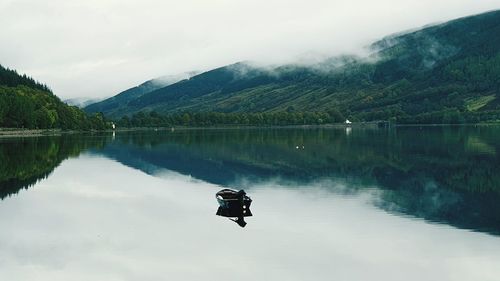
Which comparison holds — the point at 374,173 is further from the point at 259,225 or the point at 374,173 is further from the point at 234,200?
the point at 259,225

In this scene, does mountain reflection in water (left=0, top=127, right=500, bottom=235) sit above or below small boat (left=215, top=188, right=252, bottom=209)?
below

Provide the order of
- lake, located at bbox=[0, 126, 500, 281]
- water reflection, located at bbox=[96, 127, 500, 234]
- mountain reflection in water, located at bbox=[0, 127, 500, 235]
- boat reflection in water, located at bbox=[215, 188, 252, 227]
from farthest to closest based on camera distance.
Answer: mountain reflection in water, located at bbox=[0, 127, 500, 235] < water reflection, located at bbox=[96, 127, 500, 234] < boat reflection in water, located at bbox=[215, 188, 252, 227] < lake, located at bbox=[0, 126, 500, 281]

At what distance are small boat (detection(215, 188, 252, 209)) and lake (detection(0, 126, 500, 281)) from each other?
59.3 inches

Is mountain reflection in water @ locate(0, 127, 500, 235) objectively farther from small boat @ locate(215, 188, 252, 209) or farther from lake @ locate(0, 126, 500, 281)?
small boat @ locate(215, 188, 252, 209)

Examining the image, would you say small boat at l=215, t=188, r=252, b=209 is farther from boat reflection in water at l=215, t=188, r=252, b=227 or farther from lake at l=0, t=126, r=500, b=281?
lake at l=0, t=126, r=500, b=281

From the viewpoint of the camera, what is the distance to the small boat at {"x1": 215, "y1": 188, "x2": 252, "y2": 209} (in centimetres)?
5281

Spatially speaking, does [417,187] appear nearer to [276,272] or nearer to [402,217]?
[402,217]

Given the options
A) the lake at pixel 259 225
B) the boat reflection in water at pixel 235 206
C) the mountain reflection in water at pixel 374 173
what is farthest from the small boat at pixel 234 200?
the mountain reflection in water at pixel 374 173

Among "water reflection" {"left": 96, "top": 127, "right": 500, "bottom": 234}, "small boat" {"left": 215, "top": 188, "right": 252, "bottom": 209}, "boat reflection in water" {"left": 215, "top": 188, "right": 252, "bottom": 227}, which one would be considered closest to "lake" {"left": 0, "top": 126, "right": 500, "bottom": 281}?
"water reflection" {"left": 96, "top": 127, "right": 500, "bottom": 234}

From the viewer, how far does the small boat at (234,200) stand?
52.8 meters

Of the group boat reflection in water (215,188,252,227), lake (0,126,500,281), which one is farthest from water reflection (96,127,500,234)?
boat reflection in water (215,188,252,227)

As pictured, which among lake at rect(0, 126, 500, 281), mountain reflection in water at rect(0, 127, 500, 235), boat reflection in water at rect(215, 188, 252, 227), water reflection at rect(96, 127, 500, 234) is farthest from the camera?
mountain reflection in water at rect(0, 127, 500, 235)

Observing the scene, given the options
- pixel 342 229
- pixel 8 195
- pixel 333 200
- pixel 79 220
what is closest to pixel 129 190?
pixel 8 195

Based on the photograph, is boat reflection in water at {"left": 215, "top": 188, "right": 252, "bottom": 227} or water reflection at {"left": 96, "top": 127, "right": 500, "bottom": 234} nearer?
boat reflection in water at {"left": 215, "top": 188, "right": 252, "bottom": 227}
